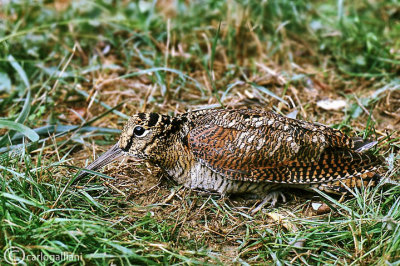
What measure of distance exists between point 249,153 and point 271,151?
18 cm

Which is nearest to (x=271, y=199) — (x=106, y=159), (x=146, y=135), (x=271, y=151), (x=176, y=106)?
(x=271, y=151)

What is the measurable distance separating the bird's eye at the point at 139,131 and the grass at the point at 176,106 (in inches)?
20.3

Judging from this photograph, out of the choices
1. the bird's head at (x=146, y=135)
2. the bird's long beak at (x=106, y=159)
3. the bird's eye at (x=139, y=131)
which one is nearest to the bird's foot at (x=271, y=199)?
the bird's head at (x=146, y=135)

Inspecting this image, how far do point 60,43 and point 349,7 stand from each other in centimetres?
442

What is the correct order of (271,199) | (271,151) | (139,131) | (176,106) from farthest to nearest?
(176,106) < (271,199) < (139,131) < (271,151)

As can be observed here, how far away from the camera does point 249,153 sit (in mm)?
3461

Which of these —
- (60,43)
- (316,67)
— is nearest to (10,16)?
(60,43)

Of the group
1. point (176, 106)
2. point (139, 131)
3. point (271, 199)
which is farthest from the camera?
point (176, 106)

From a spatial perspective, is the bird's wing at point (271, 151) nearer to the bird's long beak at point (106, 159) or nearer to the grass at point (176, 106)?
the grass at point (176, 106)

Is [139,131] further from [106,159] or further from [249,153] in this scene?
[249,153]

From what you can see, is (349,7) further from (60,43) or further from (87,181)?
(87,181)

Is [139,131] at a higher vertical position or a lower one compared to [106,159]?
higher

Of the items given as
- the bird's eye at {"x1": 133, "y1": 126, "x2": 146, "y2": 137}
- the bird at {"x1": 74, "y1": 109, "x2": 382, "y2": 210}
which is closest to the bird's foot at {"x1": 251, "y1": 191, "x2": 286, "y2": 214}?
the bird at {"x1": 74, "y1": 109, "x2": 382, "y2": 210}

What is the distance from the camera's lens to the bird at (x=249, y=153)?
346cm
